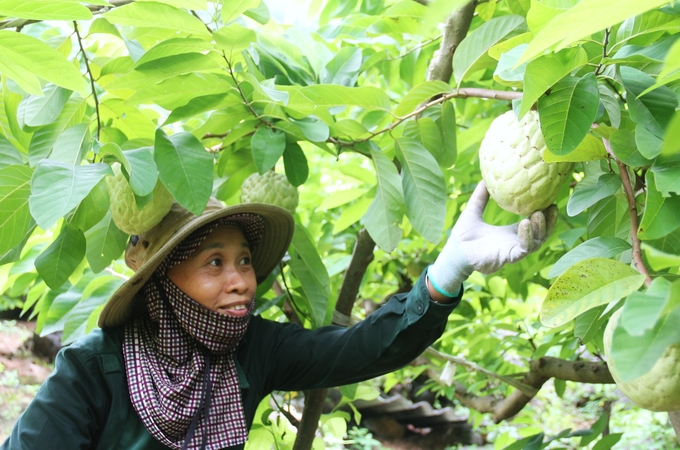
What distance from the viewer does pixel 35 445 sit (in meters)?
1.17

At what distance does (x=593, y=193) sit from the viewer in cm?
85

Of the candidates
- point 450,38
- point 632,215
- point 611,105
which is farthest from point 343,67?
point 632,215

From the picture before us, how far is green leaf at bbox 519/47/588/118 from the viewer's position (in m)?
0.70

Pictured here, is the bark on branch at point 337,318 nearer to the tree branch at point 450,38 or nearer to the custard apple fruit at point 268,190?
the custard apple fruit at point 268,190

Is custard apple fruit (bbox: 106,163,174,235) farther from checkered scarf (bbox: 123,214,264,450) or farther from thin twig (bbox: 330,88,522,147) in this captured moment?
thin twig (bbox: 330,88,522,147)

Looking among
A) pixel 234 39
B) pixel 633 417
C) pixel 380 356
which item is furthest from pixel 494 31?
pixel 633 417

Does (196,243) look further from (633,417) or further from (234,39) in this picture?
(633,417)

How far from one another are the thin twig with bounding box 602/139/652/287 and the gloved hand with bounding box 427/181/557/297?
0.38 ft

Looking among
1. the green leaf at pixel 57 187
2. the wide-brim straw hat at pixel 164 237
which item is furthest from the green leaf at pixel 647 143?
the wide-brim straw hat at pixel 164 237

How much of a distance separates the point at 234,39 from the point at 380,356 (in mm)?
705

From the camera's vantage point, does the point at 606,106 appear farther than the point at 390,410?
No

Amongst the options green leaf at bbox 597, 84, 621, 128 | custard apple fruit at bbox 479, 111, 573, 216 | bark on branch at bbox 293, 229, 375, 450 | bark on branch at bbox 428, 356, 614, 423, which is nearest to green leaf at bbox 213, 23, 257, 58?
custard apple fruit at bbox 479, 111, 573, 216

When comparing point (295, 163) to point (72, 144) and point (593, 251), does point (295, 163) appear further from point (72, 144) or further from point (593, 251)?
point (593, 251)

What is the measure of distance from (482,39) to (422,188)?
28cm
